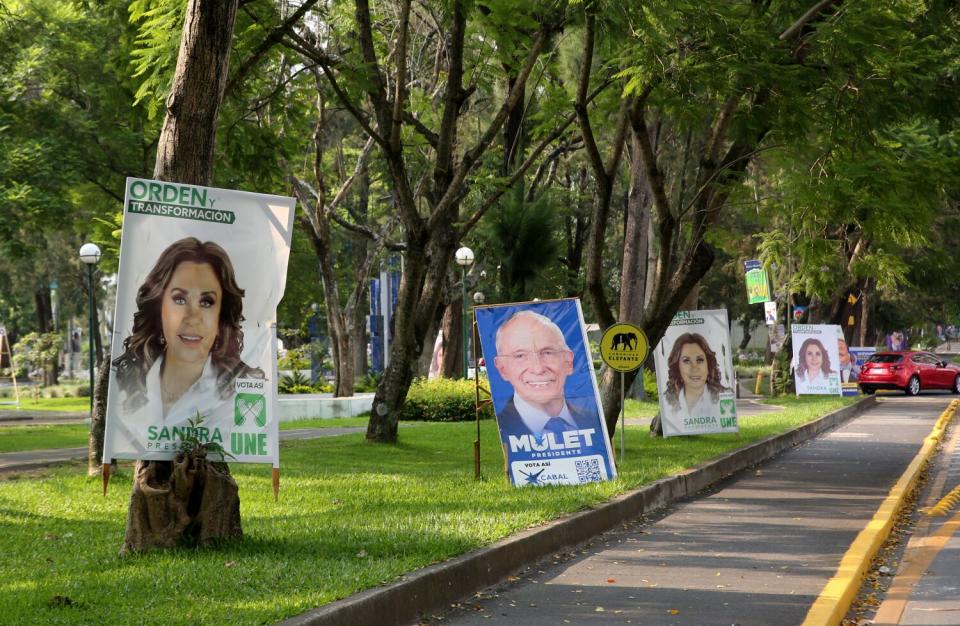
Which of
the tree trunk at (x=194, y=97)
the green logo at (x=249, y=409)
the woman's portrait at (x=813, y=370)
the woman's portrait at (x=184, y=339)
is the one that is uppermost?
the tree trunk at (x=194, y=97)

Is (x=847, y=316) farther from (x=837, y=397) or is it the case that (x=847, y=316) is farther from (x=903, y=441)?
(x=903, y=441)

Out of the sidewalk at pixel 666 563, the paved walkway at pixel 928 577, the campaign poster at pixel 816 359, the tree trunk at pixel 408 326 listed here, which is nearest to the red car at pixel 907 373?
the campaign poster at pixel 816 359

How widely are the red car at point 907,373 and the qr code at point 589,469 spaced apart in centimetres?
3641

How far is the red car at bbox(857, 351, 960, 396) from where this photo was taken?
48.4 m

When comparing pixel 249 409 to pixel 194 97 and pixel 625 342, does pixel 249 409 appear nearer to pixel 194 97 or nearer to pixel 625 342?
pixel 194 97

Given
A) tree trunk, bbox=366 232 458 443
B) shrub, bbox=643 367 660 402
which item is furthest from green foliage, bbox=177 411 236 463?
shrub, bbox=643 367 660 402

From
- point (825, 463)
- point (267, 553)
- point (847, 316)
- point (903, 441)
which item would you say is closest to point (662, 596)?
point (267, 553)

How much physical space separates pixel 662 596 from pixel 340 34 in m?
17.8

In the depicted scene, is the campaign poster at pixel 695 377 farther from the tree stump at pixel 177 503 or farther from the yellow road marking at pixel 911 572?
the tree stump at pixel 177 503

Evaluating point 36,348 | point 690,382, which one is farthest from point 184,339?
point 36,348

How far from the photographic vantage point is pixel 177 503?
29.8 feet

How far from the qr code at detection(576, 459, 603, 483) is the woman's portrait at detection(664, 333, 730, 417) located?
7511 millimetres

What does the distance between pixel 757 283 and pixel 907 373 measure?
42.8ft

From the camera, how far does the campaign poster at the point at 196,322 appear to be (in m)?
9.05
